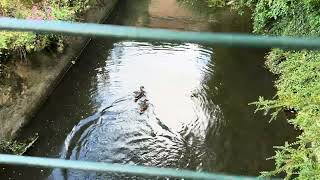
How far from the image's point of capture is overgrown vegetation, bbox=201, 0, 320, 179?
4.64 metres

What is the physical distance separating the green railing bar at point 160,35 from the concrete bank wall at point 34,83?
6732mm

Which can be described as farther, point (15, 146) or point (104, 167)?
point (15, 146)

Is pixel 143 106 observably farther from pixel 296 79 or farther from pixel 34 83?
pixel 296 79

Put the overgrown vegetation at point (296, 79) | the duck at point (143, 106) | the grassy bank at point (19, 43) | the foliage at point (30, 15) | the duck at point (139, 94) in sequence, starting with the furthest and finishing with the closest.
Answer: the duck at point (139, 94)
the duck at point (143, 106)
the foliage at point (30, 15)
the grassy bank at point (19, 43)
the overgrown vegetation at point (296, 79)

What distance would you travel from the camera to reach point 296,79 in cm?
758

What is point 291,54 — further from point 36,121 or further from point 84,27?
point 84,27

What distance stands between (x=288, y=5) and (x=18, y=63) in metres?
4.79

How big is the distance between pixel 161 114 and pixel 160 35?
7.42 meters

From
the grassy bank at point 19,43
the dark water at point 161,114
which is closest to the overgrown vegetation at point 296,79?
the dark water at point 161,114

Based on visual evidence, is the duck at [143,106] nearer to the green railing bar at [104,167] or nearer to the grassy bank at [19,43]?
the grassy bank at [19,43]

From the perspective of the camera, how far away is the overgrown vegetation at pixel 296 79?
4645mm

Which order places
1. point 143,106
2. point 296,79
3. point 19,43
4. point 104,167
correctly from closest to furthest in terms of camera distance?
point 104,167, point 296,79, point 19,43, point 143,106

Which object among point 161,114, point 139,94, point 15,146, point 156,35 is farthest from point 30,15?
point 156,35

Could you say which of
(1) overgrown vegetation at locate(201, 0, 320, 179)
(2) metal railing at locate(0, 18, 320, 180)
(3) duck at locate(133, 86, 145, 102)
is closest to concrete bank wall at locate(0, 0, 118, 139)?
(3) duck at locate(133, 86, 145, 102)
